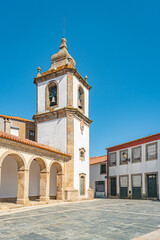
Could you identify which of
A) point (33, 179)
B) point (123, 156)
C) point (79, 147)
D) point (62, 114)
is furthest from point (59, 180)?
point (123, 156)

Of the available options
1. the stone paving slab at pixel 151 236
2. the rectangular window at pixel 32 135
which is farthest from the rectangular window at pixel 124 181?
the stone paving slab at pixel 151 236

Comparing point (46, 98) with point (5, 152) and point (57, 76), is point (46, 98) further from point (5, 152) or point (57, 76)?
point (5, 152)

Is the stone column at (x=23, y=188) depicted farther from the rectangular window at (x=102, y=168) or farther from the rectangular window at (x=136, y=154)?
the rectangular window at (x=102, y=168)

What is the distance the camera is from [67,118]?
22.0m

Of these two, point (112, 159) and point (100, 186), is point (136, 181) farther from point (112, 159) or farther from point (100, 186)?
point (100, 186)

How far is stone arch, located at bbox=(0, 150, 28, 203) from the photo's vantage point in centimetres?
1492

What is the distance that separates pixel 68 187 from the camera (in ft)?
66.7

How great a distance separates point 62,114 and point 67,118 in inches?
31.7

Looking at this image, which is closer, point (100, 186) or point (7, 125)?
point (7, 125)

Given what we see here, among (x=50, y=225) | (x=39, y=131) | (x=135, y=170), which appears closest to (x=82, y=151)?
(x=39, y=131)

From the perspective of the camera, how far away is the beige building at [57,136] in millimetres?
17711

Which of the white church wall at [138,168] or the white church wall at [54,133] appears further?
the white church wall at [138,168]

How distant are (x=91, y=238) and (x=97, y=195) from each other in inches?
1033

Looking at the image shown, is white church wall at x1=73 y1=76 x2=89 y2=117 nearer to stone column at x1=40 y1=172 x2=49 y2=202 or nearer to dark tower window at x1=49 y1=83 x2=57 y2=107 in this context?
dark tower window at x1=49 y1=83 x2=57 y2=107
